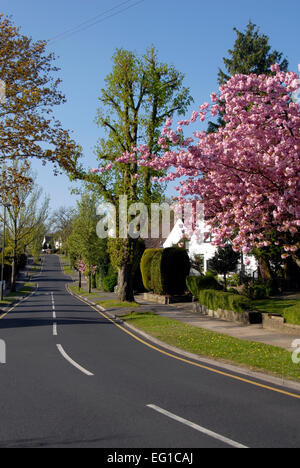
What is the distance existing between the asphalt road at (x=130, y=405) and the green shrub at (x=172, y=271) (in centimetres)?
1890

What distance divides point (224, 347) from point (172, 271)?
60.9 feet

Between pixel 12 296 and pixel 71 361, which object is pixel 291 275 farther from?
pixel 12 296

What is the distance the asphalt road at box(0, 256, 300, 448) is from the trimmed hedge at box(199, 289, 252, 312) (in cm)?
787

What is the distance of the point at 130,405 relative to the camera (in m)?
7.43

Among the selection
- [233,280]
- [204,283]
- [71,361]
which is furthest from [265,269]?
[71,361]

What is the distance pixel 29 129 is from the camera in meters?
17.3

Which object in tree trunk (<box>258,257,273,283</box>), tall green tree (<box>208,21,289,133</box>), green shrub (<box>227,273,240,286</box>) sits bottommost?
green shrub (<box>227,273,240,286</box>)

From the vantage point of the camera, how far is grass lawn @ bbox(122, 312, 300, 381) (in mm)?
10962

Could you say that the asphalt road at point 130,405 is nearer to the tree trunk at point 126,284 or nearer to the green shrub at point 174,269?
the tree trunk at point 126,284

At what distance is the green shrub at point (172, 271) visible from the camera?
3234 cm

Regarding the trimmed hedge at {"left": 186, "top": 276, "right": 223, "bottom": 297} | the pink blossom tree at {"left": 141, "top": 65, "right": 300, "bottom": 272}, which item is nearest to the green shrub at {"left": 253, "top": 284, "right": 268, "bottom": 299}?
the trimmed hedge at {"left": 186, "top": 276, "right": 223, "bottom": 297}

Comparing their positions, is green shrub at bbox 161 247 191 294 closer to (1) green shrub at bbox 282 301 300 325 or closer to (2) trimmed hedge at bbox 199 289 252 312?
(2) trimmed hedge at bbox 199 289 252 312
